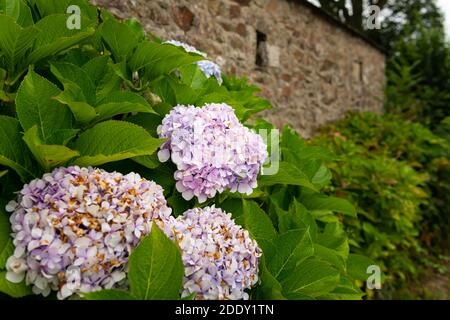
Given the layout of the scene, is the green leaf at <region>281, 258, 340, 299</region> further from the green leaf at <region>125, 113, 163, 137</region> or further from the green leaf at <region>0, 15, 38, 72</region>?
the green leaf at <region>0, 15, 38, 72</region>

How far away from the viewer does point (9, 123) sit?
99 cm

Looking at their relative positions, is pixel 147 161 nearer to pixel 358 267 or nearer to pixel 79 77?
pixel 79 77

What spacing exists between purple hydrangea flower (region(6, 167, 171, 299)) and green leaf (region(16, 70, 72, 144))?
0.13 metres

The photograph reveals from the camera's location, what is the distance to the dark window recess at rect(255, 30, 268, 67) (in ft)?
16.1

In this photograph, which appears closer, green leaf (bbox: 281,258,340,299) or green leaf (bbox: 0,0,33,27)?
green leaf (bbox: 281,258,340,299)

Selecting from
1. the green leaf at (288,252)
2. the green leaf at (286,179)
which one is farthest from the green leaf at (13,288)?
the green leaf at (286,179)

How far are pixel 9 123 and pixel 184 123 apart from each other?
0.41 m

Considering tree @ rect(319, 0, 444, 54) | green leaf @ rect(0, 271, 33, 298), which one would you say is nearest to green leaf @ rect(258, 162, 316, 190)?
green leaf @ rect(0, 271, 33, 298)

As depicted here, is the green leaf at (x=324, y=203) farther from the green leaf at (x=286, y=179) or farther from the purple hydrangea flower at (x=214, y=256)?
the purple hydrangea flower at (x=214, y=256)

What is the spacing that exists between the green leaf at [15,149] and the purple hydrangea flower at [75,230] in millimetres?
62

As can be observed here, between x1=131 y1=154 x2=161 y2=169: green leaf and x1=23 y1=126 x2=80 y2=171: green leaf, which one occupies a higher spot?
x1=23 y1=126 x2=80 y2=171: green leaf

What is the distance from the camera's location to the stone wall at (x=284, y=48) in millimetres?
3612

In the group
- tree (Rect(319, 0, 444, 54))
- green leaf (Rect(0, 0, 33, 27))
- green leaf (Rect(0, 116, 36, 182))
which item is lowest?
green leaf (Rect(0, 116, 36, 182))

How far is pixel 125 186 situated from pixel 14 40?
484 millimetres
